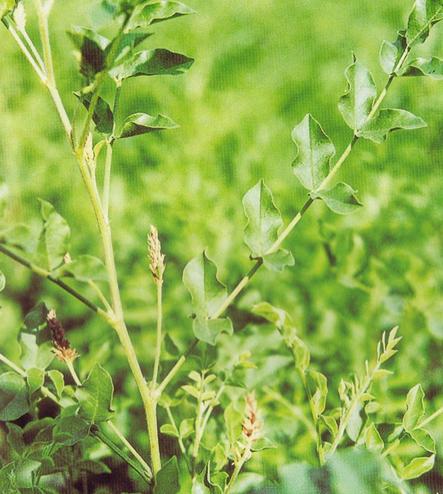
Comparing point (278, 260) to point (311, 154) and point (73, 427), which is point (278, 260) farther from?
point (73, 427)

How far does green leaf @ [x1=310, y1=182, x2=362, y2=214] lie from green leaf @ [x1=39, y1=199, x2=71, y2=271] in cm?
29

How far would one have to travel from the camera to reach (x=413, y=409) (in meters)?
0.89

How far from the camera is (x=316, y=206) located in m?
1.92

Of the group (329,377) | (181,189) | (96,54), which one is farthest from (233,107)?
(96,54)

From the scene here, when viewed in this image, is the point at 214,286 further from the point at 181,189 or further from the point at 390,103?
the point at 390,103

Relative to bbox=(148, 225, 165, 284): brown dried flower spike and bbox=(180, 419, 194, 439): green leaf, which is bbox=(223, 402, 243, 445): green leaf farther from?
bbox=(148, 225, 165, 284): brown dried flower spike

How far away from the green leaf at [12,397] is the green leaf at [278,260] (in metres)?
0.33

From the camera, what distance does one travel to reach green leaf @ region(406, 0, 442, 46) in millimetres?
831

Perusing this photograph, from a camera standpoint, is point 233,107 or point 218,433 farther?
point 233,107

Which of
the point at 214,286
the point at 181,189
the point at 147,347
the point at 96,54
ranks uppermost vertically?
the point at 96,54

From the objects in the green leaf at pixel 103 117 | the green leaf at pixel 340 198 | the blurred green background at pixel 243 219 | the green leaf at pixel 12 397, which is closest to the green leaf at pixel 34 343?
the green leaf at pixel 12 397

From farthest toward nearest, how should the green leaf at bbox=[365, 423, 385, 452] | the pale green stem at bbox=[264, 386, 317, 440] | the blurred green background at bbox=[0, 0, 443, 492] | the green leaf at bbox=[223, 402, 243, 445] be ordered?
the blurred green background at bbox=[0, 0, 443, 492] < the pale green stem at bbox=[264, 386, 317, 440] < the green leaf at bbox=[223, 402, 243, 445] < the green leaf at bbox=[365, 423, 385, 452]

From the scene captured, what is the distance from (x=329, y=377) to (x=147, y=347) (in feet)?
1.33

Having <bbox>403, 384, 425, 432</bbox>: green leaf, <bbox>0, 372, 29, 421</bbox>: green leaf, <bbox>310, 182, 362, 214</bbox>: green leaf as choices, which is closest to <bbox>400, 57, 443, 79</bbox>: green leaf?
<bbox>310, 182, 362, 214</bbox>: green leaf
